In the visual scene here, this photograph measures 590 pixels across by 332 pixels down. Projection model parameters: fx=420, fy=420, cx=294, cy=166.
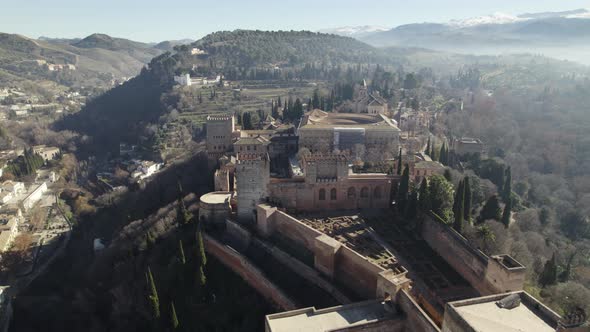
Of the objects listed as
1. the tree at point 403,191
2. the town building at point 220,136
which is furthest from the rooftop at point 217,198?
the tree at point 403,191

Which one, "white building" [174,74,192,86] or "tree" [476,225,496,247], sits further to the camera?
"white building" [174,74,192,86]

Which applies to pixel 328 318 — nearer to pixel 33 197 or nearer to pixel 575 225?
pixel 575 225

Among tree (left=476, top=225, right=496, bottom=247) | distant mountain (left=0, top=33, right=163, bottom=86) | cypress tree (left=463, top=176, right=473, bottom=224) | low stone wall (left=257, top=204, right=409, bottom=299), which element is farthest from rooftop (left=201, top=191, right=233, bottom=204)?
distant mountain (left=0, top=33, right=163, bottom=86)

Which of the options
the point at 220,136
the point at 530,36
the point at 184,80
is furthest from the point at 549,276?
the point at 530,36

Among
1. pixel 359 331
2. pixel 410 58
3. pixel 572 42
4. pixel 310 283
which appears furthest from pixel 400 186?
pixel 410 58

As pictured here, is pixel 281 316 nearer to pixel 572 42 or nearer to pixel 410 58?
pixel 572 42

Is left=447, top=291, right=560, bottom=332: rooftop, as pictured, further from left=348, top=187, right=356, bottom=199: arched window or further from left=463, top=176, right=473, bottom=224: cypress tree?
left=348, top=187, right=356, bottom=199: arched window
